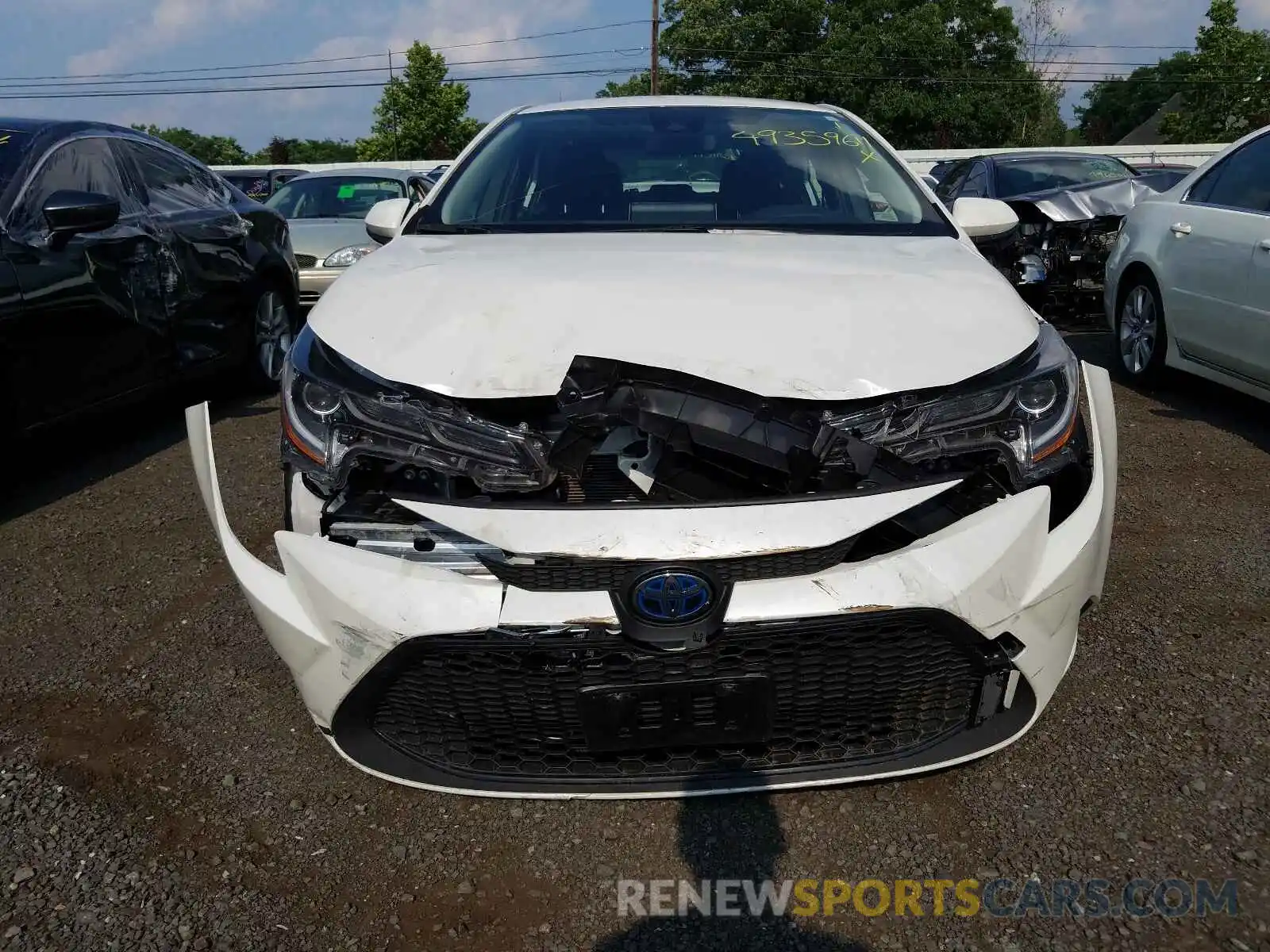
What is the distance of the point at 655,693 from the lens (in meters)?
1.89

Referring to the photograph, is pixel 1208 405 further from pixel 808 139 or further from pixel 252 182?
pixel 252 182

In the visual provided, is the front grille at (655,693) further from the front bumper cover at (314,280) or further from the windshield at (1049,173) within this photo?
the windshield at (1049,173)

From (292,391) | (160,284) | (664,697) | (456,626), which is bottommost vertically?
(160,284)

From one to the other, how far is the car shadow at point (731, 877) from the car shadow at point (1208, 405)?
12.3ft

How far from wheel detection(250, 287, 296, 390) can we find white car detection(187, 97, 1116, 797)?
3.79 m

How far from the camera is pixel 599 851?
6.95 feet

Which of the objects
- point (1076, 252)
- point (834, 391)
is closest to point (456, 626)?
point (834, 391)

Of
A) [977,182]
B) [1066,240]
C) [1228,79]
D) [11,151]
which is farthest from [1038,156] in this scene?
[1228,79]

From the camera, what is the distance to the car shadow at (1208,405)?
199 inches

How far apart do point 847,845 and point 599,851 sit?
20.1 inches

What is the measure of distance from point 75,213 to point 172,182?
1.44 metres

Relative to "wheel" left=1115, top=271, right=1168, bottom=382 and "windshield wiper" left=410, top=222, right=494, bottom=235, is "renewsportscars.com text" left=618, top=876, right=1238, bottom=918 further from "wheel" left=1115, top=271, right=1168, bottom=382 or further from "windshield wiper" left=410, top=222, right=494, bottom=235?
"wheel" left=1115, top=271, right=1168, bottom=382

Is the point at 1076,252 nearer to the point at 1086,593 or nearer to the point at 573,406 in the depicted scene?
the point at 1086,593

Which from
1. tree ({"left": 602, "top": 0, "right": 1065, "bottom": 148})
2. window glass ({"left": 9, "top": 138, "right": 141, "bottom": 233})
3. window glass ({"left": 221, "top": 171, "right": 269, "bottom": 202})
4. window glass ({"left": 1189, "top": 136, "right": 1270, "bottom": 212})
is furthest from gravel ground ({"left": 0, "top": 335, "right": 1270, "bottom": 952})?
tree ({"left": 602, "top": 0, "right": 1065, "bottom": 148})
